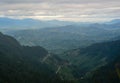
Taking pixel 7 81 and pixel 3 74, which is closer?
pixel 7 81

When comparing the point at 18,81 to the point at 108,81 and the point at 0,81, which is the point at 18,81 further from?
the point at 108,81

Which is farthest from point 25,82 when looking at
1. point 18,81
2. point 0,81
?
point 0,81

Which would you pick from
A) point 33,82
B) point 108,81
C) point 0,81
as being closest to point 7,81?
point 0,81

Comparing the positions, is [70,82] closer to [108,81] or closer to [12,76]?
[108,81]

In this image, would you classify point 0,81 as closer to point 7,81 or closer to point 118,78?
point 7,81

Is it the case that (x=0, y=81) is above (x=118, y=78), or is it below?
above

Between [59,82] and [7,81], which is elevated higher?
[7,81]

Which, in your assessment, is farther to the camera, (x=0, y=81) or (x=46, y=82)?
(x=46, y=82)
